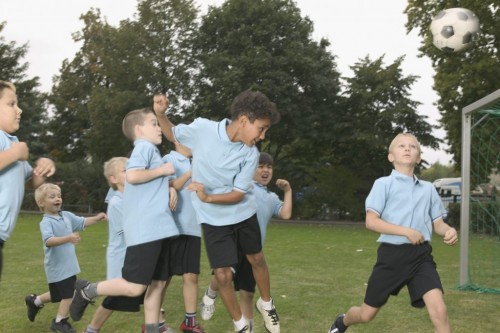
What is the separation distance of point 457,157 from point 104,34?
67.9ft

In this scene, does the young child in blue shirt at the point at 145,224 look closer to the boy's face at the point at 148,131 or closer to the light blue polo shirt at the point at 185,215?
the boy's face at the point at 148,131

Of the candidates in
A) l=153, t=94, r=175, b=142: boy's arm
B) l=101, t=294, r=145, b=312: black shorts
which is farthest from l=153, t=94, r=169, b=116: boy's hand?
l=101, t=294, r=145, b=312: black shorts

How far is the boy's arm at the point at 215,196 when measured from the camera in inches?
175

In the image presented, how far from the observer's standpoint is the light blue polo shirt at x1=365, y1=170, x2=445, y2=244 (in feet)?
13.5

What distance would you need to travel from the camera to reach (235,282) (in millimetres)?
5195

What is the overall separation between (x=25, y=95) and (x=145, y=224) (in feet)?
108

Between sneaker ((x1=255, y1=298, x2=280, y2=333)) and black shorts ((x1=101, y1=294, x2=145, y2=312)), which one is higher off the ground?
black shorts ((x1=101, y1=294, x2=145, y2=312))

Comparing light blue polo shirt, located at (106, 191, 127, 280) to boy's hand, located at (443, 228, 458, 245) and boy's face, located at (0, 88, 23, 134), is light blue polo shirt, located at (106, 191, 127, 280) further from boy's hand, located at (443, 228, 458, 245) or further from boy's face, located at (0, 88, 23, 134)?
boy's hand, located at (443, 228, 458, 245)

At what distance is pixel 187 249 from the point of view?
489cm

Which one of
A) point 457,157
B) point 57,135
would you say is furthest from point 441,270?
point 57,135

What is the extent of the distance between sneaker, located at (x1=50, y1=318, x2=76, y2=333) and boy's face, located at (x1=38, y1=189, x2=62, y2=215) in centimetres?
93

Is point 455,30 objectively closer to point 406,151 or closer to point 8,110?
point 406,151

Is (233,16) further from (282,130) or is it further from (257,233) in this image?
(257,233)

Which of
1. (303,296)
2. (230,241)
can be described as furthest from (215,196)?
(303,296)
